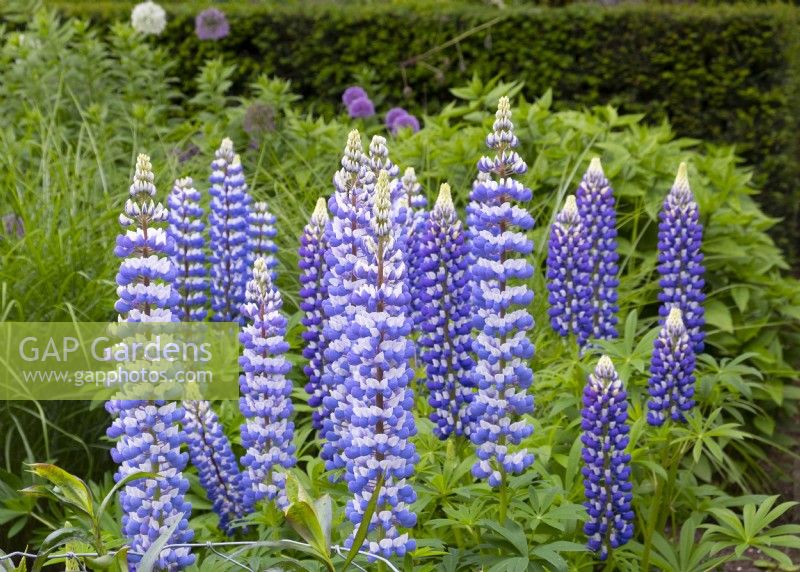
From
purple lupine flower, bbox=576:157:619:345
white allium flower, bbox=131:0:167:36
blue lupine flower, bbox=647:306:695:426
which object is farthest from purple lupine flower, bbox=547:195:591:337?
white allium flower, bbox=131:0:167:36

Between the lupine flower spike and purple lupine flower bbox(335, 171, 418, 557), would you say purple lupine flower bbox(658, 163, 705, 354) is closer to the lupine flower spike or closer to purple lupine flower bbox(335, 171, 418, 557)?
purple lupine flower bbox(335, 171, 418, 557)

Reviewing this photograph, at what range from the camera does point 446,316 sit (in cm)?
324

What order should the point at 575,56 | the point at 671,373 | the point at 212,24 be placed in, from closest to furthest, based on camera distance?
the point at 671,373 < the point at 212,24 < the point at 575,56

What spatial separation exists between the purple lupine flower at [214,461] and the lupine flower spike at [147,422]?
0.40 metres

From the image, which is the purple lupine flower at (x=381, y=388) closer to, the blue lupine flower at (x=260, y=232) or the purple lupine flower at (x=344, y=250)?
the purple lupine flower at (x=344, y=250)

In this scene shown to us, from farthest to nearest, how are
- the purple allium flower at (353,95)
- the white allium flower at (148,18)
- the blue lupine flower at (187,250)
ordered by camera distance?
1. the white allium flower at (148,18)
2. the purple allium flower at (353,95)
3. the blue lupine flower at (187,250)

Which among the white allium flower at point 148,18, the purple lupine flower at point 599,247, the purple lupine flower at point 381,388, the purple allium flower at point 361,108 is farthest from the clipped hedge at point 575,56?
the purple lupine flower at point 381,388

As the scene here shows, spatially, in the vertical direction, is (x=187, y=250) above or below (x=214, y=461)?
above

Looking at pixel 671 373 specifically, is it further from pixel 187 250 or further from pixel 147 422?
pixel 187 250

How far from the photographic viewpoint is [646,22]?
802cm

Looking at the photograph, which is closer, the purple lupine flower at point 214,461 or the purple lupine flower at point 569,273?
the purple lupine flower at point 214,461

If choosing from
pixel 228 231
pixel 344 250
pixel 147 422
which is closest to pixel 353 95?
pixel 228 231

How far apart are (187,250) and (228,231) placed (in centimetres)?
20

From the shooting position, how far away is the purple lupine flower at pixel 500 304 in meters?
2.87
